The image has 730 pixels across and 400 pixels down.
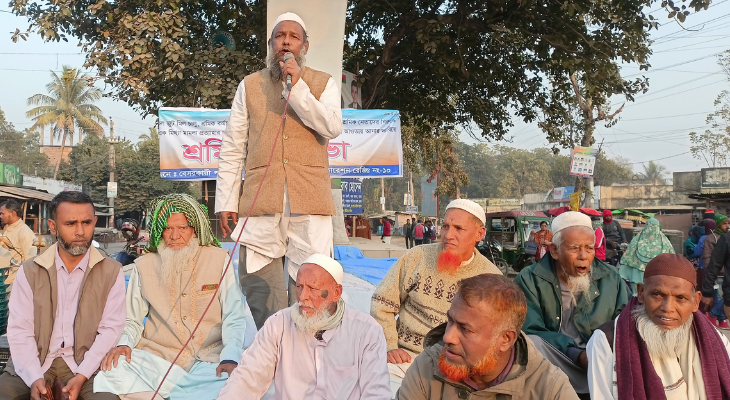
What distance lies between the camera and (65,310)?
3.52m

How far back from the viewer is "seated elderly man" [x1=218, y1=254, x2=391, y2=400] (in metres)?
2.97

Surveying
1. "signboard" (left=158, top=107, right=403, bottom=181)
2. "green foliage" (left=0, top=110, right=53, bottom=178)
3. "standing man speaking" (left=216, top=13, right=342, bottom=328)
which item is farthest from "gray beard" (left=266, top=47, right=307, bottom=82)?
"green foliage" (left=0, top=110, right=53, bottom=178)

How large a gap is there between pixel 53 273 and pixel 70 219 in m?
0.30

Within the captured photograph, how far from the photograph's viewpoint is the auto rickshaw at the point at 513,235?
16.6 meters

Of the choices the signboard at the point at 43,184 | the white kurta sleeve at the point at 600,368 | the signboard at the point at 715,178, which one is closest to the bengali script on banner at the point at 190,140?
the white kurta sleeve at the point at 600,368

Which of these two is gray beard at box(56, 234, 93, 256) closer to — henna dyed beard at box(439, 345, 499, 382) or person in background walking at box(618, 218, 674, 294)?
henna dyed beard at box(439, 345, 499, 382)

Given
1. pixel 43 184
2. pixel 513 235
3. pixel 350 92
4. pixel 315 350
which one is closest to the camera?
pixel 315 350

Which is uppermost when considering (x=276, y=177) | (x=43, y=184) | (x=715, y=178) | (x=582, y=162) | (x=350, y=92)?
(x=350, y=92)

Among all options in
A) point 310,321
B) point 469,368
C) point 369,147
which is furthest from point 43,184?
point 469,368

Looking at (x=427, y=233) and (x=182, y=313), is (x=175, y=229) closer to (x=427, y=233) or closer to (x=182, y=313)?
(x=182, y=313)

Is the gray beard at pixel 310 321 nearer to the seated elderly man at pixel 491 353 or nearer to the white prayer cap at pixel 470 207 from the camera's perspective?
the seated elderly man at pixel 491 353

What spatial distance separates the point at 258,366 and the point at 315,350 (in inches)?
10.4

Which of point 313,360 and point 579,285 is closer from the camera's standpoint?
point 313,360

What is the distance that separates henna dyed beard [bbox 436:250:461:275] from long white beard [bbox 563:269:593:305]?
0.66 metres
